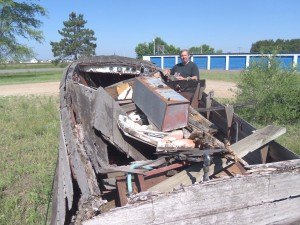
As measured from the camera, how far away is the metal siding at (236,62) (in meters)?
51.6

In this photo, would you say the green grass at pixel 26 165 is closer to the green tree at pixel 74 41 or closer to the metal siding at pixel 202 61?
the metal siding at pixel 202 61

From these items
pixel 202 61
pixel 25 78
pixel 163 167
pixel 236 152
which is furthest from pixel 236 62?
pixel 163 167

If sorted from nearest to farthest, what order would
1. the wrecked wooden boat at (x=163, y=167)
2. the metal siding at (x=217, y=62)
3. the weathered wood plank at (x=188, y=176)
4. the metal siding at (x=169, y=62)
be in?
1. the wrecked wooden boat at (x=163, y=167)
2. the weathered wood plank at (x=188, y=176)
3. the metal siding at (x=169, y=62)
4. the metal siding at (x=217, y=62)

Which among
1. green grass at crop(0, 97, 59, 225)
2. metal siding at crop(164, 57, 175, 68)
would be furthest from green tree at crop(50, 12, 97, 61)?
green grass at crop(0, 97, 59, 225)

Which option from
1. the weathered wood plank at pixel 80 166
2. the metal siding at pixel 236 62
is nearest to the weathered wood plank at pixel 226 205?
the weathered wood plank at pixel 80 166

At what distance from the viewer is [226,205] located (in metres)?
2.71

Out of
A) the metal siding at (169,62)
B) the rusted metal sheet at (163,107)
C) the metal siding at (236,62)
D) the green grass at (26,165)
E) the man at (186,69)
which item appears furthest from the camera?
the metal siding at (169,62)

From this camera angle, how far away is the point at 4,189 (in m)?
5.61

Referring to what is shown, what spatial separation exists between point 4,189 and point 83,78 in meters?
2.61

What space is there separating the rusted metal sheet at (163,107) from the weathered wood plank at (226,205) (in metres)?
1.63

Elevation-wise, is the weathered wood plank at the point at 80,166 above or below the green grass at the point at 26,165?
above

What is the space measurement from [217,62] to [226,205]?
175 feet

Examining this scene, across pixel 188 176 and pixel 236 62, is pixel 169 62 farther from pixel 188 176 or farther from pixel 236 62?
pixel 188 176

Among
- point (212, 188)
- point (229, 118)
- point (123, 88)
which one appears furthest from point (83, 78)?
point (212, 188)
